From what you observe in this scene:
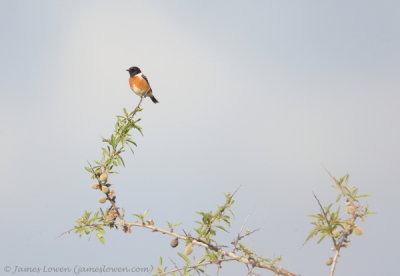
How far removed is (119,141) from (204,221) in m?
1.90

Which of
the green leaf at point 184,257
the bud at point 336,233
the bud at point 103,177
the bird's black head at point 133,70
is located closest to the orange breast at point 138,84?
the bird's black head at point 133,70

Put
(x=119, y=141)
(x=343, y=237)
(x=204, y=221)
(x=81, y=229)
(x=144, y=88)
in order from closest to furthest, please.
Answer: (x=343, y=237)
(x=204, y=221)
(x=81, y=229)
(x=119, y=141)
(x=144, y=88)

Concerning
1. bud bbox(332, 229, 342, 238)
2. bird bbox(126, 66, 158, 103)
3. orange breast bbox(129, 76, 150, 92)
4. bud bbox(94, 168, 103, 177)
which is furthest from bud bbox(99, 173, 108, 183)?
orange breast bbox(129, 76, 150, 92)

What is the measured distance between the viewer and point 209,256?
5078mm

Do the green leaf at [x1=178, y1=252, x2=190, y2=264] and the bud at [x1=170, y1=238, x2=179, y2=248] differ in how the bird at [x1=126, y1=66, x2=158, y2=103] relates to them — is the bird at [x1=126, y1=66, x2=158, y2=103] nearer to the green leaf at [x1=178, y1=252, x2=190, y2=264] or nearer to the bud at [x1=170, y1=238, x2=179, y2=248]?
the green leaf at [x1=178, y1=252, x2=190, y2=264]

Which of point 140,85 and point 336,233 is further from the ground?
point 140,85

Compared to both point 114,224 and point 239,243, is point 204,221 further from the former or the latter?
point 114,224

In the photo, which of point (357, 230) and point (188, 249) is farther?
point (188, 249)

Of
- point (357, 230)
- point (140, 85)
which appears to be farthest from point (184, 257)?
point (140, 85)

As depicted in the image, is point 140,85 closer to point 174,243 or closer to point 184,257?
point 184,257

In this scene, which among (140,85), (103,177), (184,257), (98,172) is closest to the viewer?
(184,257)

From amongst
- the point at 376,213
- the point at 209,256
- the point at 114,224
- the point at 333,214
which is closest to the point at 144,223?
the point at 114,224

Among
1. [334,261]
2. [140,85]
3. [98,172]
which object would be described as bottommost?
[334,261]

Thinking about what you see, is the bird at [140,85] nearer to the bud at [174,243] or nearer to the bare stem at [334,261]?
the bud at [174,243]
